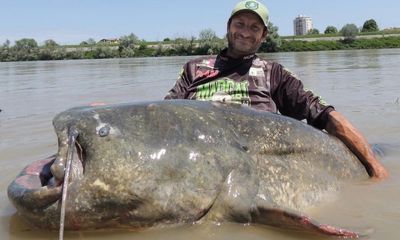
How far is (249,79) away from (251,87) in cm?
10

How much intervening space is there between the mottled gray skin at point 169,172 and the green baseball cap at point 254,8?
5.32ft

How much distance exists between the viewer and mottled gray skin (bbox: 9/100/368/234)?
282 cm

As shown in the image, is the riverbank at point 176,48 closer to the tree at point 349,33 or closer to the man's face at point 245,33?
the tree at point 349,33

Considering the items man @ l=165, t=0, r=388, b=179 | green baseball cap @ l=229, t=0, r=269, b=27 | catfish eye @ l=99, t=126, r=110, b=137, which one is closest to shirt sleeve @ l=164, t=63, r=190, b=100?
man @ l=165, t=0, r=388, b=179

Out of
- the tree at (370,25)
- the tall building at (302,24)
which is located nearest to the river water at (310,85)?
the tree at (370,25)

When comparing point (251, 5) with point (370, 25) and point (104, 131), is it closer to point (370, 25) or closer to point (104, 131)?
point (104, 131)

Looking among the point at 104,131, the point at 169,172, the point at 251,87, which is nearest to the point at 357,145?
the point at 251,87

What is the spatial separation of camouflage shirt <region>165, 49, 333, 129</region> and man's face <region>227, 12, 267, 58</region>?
8 cm

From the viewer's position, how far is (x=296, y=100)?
453cm

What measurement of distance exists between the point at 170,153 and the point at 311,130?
135 centimetres

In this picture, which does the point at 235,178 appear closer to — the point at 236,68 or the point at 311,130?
the point at 311,130

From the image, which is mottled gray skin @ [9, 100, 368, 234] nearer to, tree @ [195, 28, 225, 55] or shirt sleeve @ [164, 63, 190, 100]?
shirt sleeve @ [164, 63, 190, 100]

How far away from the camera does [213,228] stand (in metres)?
2.97

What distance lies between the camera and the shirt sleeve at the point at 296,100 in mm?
4375
